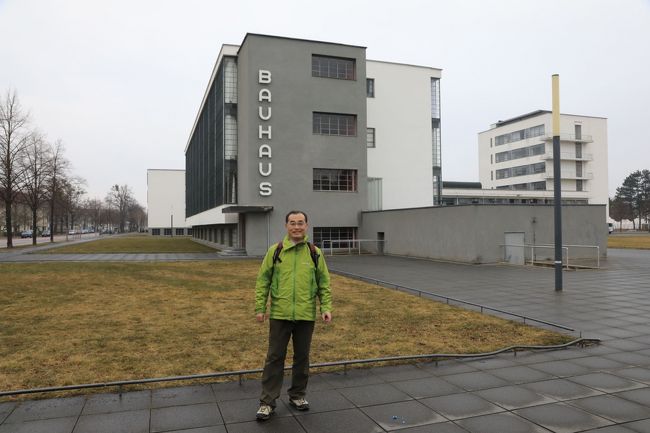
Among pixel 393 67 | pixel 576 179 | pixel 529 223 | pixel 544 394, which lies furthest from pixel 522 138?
pixel 544 394

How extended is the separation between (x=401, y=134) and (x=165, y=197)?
6763 cm

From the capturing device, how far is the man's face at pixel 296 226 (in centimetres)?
450

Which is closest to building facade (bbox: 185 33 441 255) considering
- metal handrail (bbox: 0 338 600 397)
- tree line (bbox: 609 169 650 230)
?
metal handrail (bbox: 0 338 600 397)

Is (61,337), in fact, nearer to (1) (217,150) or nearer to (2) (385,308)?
(2) (385,308)

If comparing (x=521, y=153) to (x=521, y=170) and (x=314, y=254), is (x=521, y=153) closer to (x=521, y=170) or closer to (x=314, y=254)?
(x=521, y=170)

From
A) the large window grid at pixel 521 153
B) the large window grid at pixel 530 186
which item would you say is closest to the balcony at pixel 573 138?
the large window grid at pixel 521 153

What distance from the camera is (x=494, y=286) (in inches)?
537

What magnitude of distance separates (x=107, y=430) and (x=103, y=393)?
0.98 metres

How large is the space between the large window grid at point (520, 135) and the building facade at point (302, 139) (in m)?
50.4

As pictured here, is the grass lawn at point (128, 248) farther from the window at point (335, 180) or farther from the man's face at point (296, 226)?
the man's face at point (296, 226)

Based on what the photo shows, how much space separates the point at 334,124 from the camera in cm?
3114

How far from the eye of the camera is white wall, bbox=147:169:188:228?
9138 centimetres

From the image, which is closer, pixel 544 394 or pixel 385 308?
pixel 544 394

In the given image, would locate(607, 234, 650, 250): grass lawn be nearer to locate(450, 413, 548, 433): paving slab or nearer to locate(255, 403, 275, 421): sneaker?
locate(450, 413, 548, 433): paving slab
